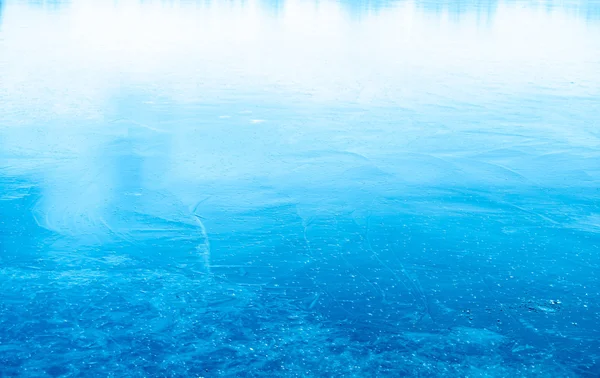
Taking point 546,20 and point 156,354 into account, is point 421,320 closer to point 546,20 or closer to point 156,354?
point 156,354

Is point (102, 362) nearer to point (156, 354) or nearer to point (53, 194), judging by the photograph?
point (156, 354)

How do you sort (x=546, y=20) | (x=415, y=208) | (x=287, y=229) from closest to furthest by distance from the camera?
(x=287, y=229) → (x=415, y=208) → (x=546, y=20)

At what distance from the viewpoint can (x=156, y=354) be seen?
5.51 metres

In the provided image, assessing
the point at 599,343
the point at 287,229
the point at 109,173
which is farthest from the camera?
the point at 109,173

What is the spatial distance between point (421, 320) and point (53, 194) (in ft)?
15.9

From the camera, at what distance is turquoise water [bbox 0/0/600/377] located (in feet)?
18.6

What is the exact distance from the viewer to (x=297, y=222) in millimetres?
7980

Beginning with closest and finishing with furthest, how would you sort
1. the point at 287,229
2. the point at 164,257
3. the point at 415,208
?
the point at 164,257
the point at 287,229
the point at 415,208

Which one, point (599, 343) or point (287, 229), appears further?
point (287, 229)

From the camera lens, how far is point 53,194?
8.63 m

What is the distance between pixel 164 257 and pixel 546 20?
29.2 m

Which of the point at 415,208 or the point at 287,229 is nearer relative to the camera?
the point at 287,229

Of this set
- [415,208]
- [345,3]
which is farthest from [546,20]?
[415,208]

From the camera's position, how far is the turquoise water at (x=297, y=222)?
18.6 feet
